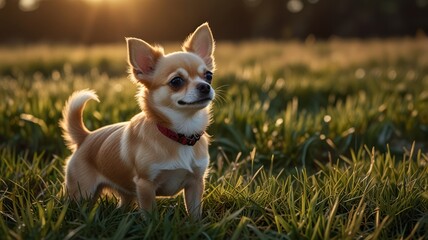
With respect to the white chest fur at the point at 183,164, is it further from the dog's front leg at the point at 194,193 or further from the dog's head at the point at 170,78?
the dog's head at the point at 170,78

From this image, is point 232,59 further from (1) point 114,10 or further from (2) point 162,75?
(1) point 114,10

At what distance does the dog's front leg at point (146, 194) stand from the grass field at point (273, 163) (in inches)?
3.5

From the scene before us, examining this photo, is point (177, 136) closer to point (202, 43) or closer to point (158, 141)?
point (158, 141)

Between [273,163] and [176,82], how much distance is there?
7.19ft

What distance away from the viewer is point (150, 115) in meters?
3.37

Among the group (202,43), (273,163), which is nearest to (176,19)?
(273,163)

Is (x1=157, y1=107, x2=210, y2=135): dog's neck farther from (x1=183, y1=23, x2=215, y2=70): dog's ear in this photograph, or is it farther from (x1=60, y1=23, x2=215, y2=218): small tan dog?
(x1=183, y1=23, x2=215, y2=70): dog's ear

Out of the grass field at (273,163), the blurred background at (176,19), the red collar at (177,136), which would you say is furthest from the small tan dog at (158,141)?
the blurred background at (176,19)

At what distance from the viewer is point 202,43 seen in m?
3.64

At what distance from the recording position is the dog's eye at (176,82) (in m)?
3.27

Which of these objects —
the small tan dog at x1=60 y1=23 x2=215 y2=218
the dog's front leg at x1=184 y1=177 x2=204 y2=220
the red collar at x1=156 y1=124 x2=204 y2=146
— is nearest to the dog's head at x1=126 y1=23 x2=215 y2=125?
the small tan dog at x1=60 y1=23 x2=215 y2=218

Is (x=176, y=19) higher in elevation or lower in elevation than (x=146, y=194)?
lower

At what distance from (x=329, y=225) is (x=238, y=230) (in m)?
0.50

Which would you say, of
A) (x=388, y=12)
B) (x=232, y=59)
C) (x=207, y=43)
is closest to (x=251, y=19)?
(x=388, y=12)
